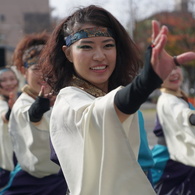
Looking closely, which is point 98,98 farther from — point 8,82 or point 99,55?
point 8,82

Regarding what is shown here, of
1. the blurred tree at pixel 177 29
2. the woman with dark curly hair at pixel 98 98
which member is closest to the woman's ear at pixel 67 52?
the woman with dark curly hair at pixel 98 98

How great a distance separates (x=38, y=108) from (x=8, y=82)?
7.56 ft

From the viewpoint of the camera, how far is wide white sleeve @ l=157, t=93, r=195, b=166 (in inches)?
166

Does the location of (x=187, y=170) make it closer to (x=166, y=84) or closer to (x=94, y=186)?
(x=166, y=84)

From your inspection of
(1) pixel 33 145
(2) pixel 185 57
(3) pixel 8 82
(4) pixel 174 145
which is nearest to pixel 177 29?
(3) pixel 8 82

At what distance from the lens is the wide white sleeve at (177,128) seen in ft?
13.9

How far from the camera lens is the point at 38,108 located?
3258 millimetres

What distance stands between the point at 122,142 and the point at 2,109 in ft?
11.3

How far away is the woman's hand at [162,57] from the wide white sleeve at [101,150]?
257 mm

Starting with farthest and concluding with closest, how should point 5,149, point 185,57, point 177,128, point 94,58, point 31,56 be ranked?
point 5,149 < point 177,128 < point 31,56 < point 94,58 < point 185,57

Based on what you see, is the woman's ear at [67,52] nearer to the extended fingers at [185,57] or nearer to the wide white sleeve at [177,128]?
the extended fingers at [185,57]

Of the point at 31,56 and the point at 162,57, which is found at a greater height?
the point at 162,57

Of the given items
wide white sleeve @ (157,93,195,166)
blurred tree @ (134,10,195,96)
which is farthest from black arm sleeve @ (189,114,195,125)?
blurred tree @ (134,10,195,96)

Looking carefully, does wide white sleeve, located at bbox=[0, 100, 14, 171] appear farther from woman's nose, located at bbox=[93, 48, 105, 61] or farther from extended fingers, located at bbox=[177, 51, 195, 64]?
extended fingers, located at bbox=[177, 51, 195, 64]
